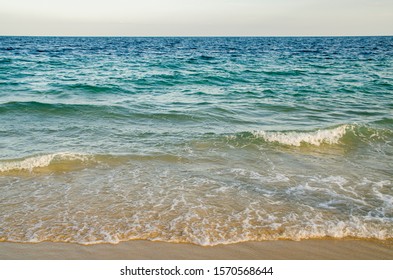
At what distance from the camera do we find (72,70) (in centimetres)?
2542

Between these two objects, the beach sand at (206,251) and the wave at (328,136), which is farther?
the wave at (328,136)

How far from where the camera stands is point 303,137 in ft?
33.1

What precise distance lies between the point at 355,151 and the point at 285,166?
8.22 ft

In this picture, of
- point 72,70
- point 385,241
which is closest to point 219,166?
point 385,241

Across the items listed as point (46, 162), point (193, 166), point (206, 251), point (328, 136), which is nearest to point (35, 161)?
point (46, 162)

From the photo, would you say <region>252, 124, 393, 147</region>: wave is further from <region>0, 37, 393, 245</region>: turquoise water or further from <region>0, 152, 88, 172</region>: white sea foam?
<region>0, 152, 88, 172</region>: white sea foam

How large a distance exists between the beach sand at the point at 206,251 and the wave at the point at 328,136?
5.05 metres

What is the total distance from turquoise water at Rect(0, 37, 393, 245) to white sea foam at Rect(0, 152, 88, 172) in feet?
0.12

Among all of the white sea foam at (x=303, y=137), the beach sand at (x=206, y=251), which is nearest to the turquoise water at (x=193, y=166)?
the white sea foam at (x=303, y=137)

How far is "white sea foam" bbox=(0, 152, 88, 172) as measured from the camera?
302 inches

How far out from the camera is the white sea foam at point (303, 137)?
989 cm

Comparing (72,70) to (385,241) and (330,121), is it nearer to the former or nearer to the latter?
(330,121)

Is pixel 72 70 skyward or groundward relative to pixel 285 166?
skyward

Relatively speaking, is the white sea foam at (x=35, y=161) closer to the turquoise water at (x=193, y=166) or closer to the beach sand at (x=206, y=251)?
the turquoise water at (x=193, y=166)
